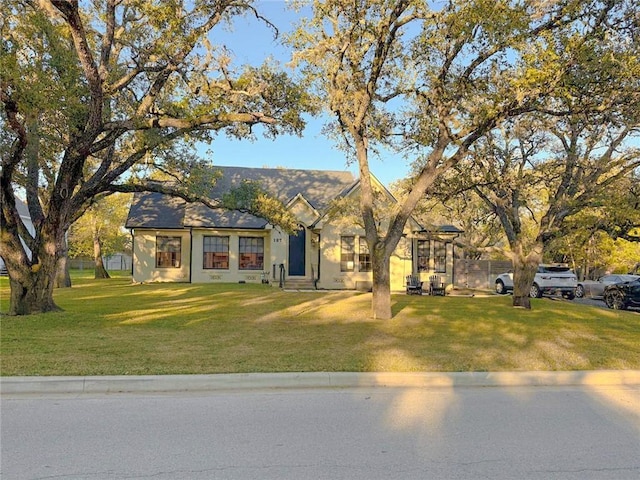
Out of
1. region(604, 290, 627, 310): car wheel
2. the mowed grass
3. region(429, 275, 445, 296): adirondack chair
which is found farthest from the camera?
region(429, 275, 445, 296): adirondack chair

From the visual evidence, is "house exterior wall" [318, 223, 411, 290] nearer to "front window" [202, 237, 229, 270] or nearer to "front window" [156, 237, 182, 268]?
"front window" [202, 237, 229, 270]

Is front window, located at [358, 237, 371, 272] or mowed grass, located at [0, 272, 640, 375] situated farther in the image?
front window, located at [358, 237, 371, 272]

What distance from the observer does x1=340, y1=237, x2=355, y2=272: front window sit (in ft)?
78.6

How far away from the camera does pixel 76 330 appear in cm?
1002

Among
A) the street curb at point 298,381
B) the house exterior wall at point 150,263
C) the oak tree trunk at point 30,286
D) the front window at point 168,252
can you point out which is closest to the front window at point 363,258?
the house exterior wall at point 150,263

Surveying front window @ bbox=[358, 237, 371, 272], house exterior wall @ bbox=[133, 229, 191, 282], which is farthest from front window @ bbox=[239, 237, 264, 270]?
front window @ bbox=[358, 237, 371, 272]

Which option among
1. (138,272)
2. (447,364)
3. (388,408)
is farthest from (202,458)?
(138,272)

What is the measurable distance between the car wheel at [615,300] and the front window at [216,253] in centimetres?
1774

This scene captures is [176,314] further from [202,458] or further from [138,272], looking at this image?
[138,272]

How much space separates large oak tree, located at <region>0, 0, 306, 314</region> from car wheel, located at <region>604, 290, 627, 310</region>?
14.6m

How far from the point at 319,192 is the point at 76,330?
19288mm

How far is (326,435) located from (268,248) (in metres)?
21.6

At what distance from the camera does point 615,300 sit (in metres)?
19.5

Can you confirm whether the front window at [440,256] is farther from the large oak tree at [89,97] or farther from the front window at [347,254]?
the large oak tree at [89,97]
